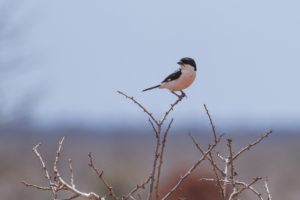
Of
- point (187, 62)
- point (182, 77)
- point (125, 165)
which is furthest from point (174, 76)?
point (125, 165)

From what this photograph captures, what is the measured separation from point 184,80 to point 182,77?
9cm

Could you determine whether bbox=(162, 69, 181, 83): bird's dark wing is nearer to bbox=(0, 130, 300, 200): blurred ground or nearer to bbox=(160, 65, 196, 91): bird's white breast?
bbox=(160, 65, 196, 91): bird's white breast

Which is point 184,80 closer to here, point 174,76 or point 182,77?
point 182,77

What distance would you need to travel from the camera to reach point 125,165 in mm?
33875

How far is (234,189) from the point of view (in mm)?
3557

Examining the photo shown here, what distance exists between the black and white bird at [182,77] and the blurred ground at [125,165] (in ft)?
27.2

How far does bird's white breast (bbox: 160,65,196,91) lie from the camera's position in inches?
255

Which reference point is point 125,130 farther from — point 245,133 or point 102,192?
point 102,192

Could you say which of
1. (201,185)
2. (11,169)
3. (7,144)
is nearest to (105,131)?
(7,144)

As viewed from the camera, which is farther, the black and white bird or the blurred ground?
the blurred ground

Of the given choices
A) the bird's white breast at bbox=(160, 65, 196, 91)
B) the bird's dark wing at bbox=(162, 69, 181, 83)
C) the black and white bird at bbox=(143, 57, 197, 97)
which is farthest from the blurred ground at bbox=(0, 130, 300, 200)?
the bird's white breast at bbox=(160, 65, 196, 91)

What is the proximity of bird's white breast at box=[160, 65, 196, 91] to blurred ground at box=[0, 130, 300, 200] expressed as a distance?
28.3 ft

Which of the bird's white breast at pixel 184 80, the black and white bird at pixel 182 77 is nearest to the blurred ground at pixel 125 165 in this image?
the black and white bird at pixel 182 77

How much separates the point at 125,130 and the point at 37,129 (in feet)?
51.1
